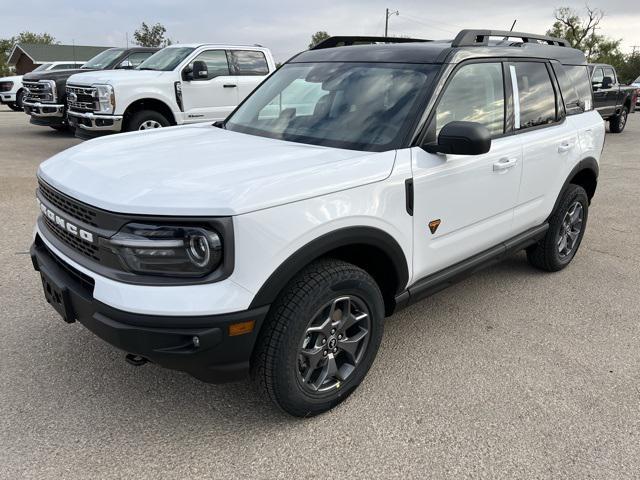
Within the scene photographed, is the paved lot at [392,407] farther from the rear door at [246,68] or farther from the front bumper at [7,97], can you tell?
the front bumper at [7,97]

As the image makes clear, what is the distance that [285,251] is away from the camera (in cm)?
223

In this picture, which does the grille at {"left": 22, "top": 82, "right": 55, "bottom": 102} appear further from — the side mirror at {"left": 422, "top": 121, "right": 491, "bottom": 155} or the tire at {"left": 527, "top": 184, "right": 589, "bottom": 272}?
the side mirror at {"left": 422, "top": 121, "right": 491, "bottom": 155}

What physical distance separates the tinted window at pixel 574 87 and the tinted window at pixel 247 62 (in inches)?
264

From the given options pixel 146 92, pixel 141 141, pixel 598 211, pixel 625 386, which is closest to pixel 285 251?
pixel 141 141

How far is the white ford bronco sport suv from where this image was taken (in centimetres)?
212

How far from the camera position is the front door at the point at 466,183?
2.88 meters

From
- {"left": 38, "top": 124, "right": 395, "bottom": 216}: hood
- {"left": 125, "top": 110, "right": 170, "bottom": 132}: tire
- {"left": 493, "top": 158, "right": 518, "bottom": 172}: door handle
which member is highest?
{"left": 38, "top": 124, "right": 395, "bottom": 216}: hood

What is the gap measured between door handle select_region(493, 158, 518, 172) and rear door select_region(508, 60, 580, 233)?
19cm

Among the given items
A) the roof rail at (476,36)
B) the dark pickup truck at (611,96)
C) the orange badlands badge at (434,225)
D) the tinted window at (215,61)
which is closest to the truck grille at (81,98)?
the tinted window at (215,61)

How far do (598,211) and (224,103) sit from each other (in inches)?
252

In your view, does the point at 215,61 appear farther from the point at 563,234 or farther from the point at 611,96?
the point at 611,96

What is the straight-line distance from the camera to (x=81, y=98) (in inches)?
355

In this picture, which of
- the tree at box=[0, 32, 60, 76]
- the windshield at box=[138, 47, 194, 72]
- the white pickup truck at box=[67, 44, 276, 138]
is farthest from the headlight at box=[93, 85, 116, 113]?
the tree at box=[0, 32, 60, 76]

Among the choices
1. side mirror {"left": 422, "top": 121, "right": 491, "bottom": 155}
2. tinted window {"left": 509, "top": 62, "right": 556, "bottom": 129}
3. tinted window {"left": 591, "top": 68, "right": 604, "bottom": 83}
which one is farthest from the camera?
tinted window {"left": 591, "top": 68, "right": 604, "bottom": 83}
